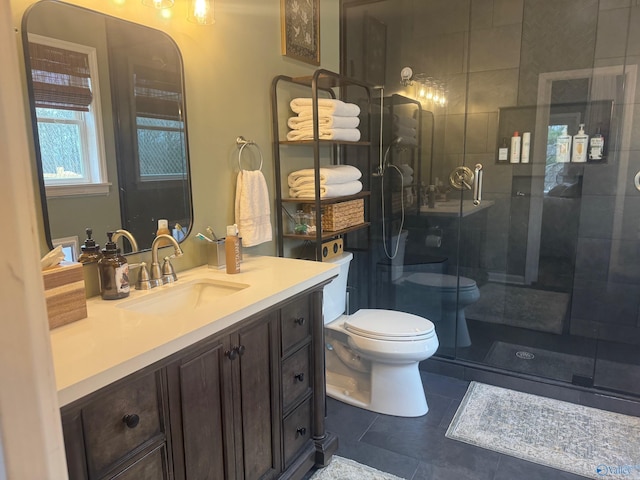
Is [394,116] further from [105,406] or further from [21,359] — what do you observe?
[21,359]

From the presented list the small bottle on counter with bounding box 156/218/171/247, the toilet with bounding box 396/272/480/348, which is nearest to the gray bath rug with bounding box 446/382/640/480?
the toilet with bounding box 396/272/480/348

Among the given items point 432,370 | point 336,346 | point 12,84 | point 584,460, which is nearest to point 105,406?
point 12,84

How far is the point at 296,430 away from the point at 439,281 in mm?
1621

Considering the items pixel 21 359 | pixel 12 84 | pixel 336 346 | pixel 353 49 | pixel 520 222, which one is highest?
pixel 353 49

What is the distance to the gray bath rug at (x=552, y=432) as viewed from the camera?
203 cm

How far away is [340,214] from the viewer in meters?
2.54

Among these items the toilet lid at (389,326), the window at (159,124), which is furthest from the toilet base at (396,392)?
the window at (159,124)

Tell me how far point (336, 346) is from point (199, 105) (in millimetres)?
1528

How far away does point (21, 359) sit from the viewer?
0.45 m

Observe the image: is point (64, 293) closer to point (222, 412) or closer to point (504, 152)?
point (222, 412)

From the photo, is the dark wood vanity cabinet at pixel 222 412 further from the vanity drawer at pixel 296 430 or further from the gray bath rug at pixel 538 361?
the gray bath rug at pixel 538 361

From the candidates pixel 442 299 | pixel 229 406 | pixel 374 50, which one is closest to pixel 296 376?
pixel 229 406

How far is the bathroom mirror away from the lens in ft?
4.51

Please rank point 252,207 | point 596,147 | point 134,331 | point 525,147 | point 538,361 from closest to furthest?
point 134,331, point 252,207, point 596,147, point 525,147, point 538,361
